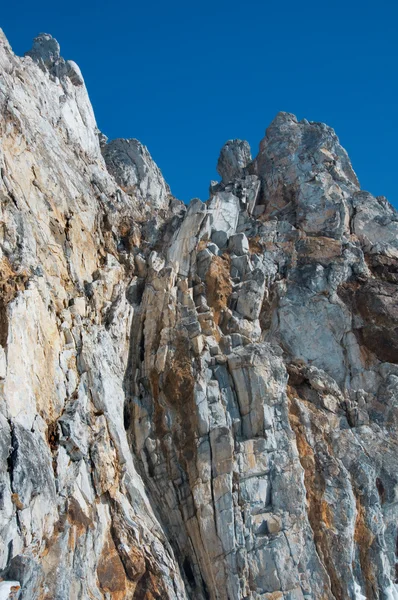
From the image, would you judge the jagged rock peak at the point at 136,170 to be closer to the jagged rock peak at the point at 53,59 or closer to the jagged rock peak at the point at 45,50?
the jagged rock peak at the point at 53,59

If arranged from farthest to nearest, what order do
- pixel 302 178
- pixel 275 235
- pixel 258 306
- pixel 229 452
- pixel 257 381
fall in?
pixel 302 178
pixel 275 235
pixel 258 306
pixel 257 381
pixel 229 452

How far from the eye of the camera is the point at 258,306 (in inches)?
1708

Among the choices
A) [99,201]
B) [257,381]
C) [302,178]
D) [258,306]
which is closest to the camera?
[257,381]

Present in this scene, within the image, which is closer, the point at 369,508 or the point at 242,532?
the point at 242,532

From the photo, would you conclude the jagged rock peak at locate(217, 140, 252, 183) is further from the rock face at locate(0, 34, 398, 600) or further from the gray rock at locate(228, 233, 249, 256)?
the gray rock at locate(228, 233, 249, 256)

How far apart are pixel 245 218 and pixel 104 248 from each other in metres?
14.3

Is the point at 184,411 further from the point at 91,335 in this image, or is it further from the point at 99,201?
the point at 99,201

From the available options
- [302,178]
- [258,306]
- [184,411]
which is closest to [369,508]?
[184,411]

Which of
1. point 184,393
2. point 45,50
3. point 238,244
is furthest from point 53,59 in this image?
point 184,393

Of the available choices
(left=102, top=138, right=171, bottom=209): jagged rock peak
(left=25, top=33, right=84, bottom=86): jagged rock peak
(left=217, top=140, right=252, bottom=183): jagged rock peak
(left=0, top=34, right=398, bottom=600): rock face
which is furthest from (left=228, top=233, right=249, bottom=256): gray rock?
(left=25, top=33, right=84, bottom=86): jagged rock peak

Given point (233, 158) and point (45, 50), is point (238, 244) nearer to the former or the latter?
point (233, 158)

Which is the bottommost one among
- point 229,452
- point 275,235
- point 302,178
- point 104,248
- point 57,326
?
point 229,452

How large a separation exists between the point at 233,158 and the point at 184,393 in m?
43.7

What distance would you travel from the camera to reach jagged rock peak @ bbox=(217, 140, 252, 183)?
72625 mm
